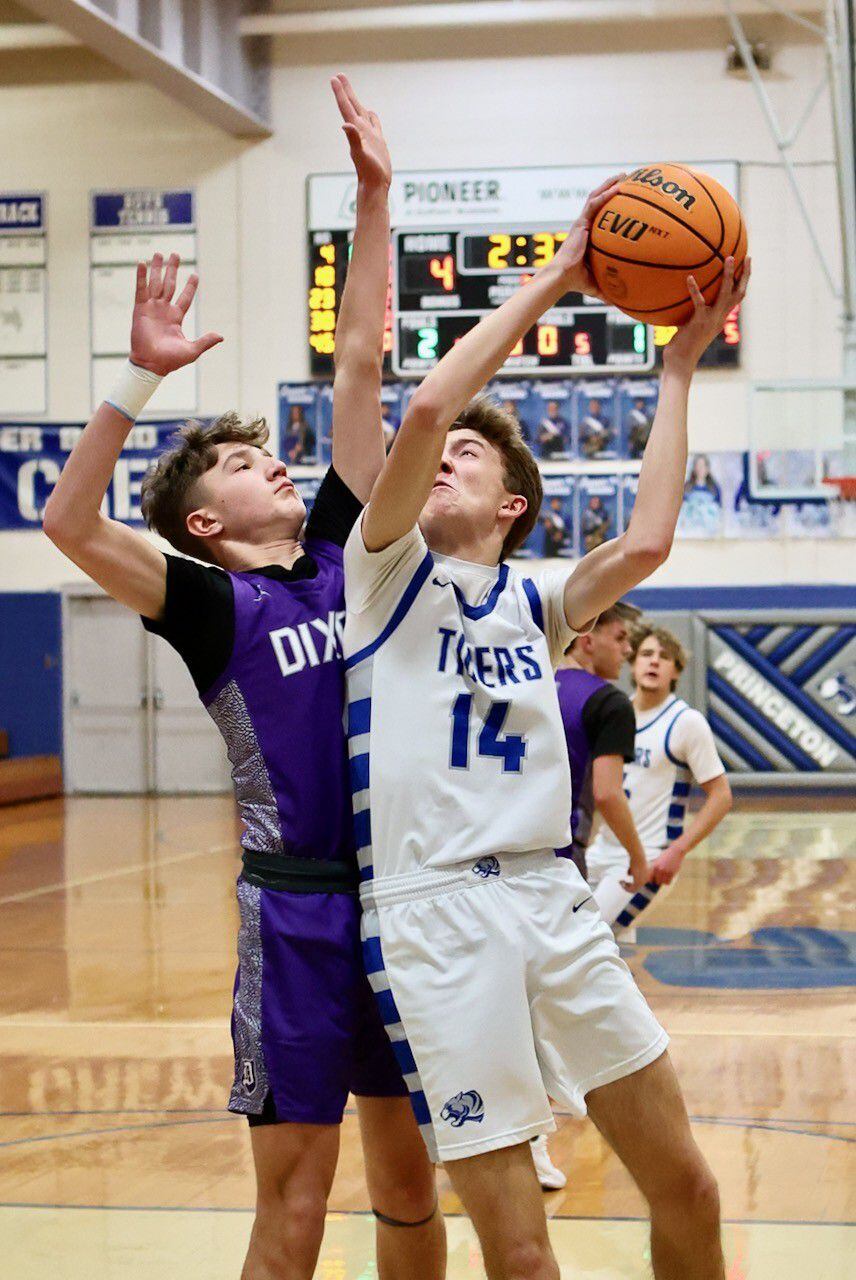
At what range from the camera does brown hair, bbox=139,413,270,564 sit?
277 centimetres

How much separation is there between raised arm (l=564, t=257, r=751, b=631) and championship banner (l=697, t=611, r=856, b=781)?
11.3m

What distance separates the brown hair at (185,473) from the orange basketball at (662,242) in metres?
0.68

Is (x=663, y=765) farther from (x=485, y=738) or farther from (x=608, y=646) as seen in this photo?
(x=485, y=738)

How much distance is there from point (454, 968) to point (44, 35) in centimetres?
1463

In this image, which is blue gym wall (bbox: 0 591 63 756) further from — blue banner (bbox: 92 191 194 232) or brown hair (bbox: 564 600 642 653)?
brown hair (bbox: 564 600 642 653)

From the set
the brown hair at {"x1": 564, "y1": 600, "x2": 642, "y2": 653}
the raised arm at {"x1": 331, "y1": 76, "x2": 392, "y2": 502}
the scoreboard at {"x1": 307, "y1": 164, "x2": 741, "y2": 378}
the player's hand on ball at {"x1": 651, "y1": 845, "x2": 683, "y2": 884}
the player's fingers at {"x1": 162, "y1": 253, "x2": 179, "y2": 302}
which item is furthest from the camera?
the scoreboard at {"x1": 307, "y1": 164, "x2": 741, "y2": 378}

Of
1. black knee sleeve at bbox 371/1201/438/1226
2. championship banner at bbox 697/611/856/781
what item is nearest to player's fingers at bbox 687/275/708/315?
black knee sleeve at bbox 371/1201/438/1226

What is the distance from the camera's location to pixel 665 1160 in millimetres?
2402

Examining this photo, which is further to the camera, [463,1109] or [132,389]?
[132,389]

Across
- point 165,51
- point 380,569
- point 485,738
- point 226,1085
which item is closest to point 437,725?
point 485,738

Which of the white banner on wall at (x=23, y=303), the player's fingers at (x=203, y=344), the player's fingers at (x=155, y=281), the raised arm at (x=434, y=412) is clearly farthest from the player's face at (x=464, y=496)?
the white banner on wall at (x=23, y=303)

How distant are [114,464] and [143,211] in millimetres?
13341

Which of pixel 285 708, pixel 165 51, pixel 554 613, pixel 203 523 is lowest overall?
pixel 285 708

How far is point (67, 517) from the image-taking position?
8.00 feet
